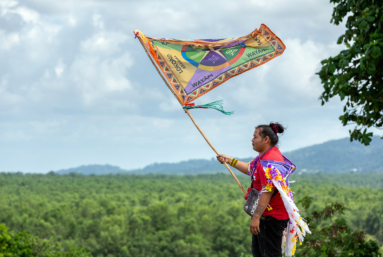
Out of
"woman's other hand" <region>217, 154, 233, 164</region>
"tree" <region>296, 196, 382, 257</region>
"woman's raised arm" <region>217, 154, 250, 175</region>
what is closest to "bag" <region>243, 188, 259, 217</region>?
"woman's raised arm" <region>217, 154, 250, 175</region>

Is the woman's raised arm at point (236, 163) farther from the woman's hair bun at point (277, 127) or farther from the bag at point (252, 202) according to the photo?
the woman's hair bun at point (277, 127)

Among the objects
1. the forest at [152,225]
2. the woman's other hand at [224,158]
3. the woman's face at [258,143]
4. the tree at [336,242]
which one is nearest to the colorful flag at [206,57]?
the woman's other hand at [224,158]

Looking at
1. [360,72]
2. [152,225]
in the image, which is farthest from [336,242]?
[152,225]

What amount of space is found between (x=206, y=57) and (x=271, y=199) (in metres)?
2.19

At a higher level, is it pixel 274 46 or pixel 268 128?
pixel 274 46

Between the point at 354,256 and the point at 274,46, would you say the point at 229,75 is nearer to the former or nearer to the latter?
the point at 274,46

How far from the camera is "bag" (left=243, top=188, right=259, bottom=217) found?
3805 millimetres

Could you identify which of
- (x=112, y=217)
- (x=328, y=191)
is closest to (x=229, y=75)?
(x=112, y=217)

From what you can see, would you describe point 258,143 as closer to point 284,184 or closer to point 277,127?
point 277,127

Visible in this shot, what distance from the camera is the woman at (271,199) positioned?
3.70m

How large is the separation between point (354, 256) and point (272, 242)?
3928 mm

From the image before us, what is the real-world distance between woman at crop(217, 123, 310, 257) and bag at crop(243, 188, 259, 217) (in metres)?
0.06

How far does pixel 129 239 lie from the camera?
5762 cm

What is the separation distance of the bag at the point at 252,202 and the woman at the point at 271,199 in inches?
2.3
